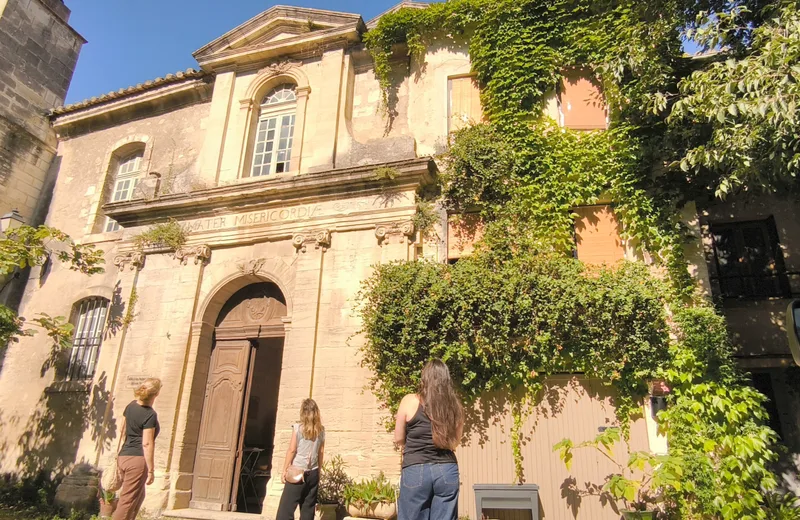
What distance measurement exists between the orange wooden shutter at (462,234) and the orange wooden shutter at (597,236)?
1623 millimetres

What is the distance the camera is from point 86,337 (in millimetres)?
11609

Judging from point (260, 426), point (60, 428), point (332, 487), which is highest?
point (260, 426)

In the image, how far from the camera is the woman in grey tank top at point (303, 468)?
5.74 metres

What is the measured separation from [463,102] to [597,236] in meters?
3.57

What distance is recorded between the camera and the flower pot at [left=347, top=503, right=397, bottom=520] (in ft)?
23.4

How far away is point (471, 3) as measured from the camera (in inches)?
405

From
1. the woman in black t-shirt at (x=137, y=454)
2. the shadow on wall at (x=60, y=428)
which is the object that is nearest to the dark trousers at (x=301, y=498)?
the woman in black t-shirt at (x=137, y=454)

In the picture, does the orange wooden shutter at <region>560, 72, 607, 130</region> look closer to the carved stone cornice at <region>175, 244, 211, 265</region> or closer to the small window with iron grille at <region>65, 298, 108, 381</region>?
the carved stone cornice at <region>175, 244, 211, 265</region>

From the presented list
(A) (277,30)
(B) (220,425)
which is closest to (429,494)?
(B) (220,425)

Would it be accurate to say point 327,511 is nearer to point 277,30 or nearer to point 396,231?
point 396,231

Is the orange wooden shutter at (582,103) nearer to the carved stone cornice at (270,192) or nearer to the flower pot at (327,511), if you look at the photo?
the carved stone cornice at (270,192)

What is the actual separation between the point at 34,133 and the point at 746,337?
15955 mm

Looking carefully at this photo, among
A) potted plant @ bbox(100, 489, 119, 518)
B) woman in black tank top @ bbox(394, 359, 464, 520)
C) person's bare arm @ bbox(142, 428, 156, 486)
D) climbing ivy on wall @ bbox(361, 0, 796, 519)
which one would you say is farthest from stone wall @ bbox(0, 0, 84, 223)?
woman in black tank top @ bbox(394, 359, 464, 520)

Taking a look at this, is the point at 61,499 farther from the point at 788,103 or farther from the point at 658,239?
the point at 788,103
